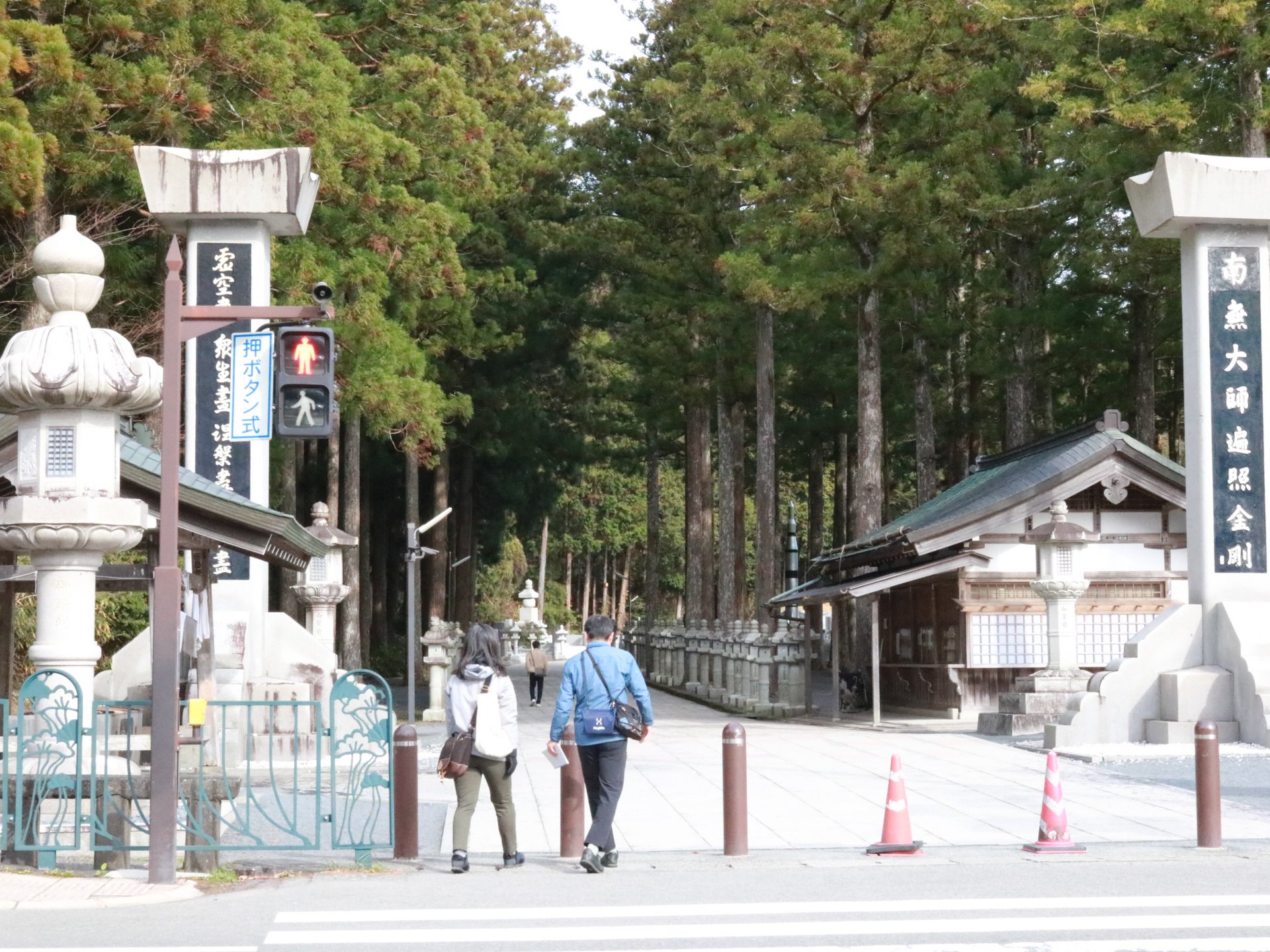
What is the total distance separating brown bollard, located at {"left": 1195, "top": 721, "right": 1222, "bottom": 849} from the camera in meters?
11.6

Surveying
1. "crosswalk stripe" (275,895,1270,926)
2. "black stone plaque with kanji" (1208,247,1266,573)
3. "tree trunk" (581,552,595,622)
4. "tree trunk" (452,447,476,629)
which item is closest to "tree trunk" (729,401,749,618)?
"tree trunk" (452,447,476,629)

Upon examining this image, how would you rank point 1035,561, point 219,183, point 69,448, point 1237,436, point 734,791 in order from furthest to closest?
point 1035,561 → point 219,183 → point 1237,436 → point 69,448 → point 734,791

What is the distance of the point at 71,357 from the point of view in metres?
11.6

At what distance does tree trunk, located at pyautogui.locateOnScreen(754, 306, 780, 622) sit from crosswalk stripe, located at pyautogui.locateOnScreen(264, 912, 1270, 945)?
27510mm

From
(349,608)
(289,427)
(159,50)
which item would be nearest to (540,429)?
(349,608)

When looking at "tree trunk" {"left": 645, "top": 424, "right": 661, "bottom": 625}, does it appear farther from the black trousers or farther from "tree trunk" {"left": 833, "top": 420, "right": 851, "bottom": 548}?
the black trousers

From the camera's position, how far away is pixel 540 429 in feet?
150

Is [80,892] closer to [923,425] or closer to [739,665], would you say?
[739,665]

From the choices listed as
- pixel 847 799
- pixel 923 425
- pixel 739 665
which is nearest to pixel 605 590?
pixel 923 425

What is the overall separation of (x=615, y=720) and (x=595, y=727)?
0.14 m

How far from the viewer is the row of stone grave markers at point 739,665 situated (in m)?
31.7

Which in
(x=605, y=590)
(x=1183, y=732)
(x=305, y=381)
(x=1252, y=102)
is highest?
(x=1252, y=102)

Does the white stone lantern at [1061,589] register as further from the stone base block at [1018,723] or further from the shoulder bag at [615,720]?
the shoulder bag at [615,720]

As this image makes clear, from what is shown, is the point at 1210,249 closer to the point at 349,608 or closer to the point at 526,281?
the point at 349,608
